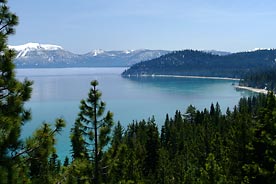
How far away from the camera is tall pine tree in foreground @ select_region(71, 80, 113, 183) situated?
12.1 metres

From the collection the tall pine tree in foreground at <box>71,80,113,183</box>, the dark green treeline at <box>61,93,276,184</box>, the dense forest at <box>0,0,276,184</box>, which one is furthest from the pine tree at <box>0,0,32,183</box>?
the tall pine tree in foreground at <box>71,80,113,183</box>

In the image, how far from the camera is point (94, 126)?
12281 mm

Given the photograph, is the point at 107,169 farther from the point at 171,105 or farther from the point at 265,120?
the point at 171,105

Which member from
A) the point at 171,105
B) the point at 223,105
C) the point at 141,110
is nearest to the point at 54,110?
the point at 141,110

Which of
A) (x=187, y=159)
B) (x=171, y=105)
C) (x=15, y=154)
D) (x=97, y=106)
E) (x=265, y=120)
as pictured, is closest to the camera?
(x=15, y=154)

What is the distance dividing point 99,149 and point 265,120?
21.0 ft

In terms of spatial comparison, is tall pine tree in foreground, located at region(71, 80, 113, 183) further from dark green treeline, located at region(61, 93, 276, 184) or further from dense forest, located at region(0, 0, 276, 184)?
dark green treeline, located at region(61, 93, 276, 184)

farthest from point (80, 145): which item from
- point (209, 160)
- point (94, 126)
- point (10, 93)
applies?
point (209, 160)

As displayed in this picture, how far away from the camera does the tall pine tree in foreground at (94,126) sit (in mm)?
12117

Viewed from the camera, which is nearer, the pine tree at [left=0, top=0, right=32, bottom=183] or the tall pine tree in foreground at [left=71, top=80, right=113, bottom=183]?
the pine tree at [left=0, top=0, right=32, bottom=183]

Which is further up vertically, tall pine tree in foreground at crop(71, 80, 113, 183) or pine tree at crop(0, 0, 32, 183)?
pine tree at crop(0, 0, 32, 183)

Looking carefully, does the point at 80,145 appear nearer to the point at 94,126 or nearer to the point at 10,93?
the point at 94,126

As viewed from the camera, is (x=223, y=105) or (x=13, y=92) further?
(x=223, y=105)

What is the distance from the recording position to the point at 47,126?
763 cm
